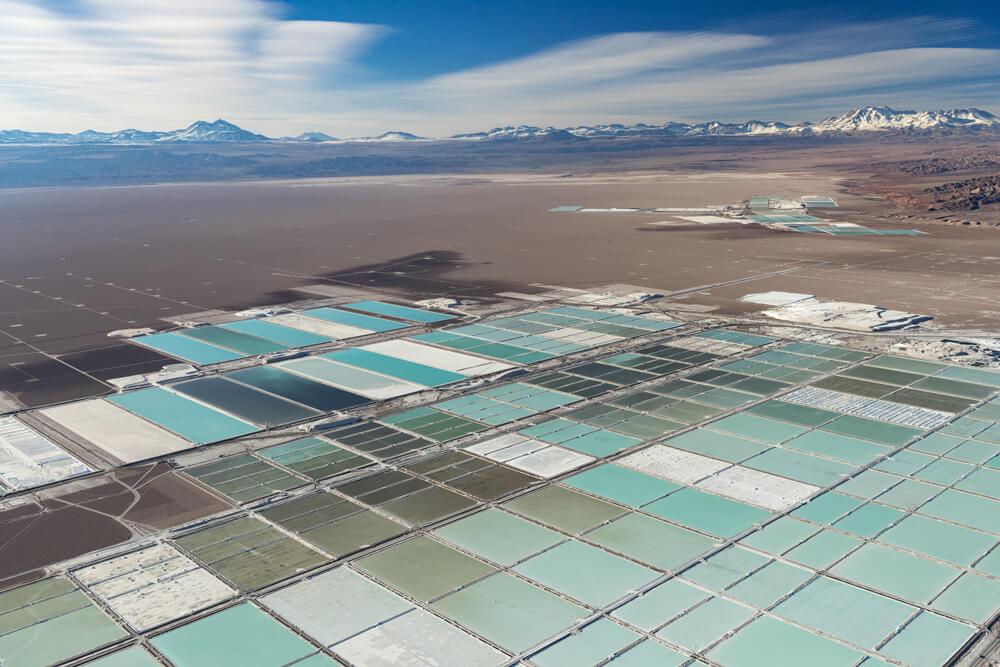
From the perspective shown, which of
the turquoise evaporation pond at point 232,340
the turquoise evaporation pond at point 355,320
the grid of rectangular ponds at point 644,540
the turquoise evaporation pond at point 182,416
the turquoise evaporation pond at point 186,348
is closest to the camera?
the grid of rectangular ponds at point 644,540

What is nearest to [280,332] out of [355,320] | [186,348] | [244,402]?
[355,320]

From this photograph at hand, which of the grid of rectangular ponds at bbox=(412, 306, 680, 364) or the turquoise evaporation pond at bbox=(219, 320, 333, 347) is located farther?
the turquoise evaporation pond at bbox=(219, 320, 333, 347)

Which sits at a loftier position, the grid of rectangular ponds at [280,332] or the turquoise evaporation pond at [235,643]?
the grid of rectangular ponds at [280,332]

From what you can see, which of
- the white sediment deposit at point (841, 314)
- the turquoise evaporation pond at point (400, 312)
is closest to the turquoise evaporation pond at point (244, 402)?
the turquoise evaporation pond at point (400, 312)

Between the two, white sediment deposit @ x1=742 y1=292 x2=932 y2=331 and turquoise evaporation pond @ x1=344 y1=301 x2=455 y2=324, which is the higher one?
turquoise evaporation pond @ x1=344 y1=301 x2=455 y2=324

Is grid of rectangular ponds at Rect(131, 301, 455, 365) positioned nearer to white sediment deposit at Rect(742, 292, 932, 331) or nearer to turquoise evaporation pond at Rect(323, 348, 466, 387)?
turquoise evaporation pond at Rect(323, 348, 466, 387)

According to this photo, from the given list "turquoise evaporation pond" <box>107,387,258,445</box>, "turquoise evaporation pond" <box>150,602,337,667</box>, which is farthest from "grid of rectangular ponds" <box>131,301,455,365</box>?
"turquoise evaporation pond" <box>150,602,337,667</box>

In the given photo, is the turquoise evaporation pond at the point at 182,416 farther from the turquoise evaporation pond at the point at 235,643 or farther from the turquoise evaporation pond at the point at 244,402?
the turquoise evaporation pond at the point at 235,643
